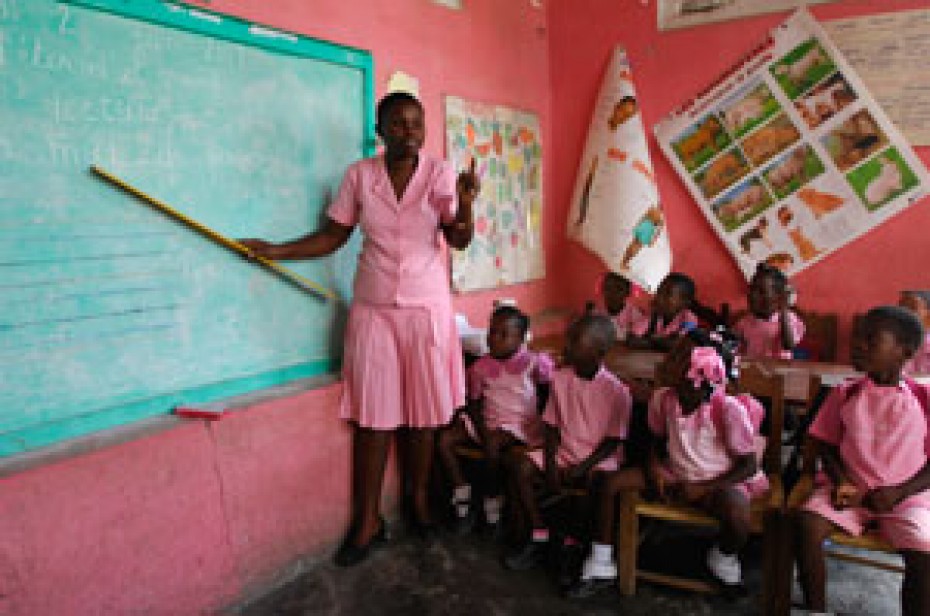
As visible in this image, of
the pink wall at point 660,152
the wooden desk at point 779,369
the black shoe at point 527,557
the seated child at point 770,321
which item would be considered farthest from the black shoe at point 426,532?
the pink wall at point 660,152

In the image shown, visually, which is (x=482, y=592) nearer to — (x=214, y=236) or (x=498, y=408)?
(x=498, y=408)

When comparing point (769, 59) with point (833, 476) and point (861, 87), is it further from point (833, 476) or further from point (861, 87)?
point (833, 476)

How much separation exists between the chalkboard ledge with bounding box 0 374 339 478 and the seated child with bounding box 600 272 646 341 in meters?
1.92

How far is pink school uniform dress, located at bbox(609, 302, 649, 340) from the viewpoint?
360 centimetres

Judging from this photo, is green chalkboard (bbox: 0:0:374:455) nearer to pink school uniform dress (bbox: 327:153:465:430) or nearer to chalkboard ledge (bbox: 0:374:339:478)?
chalkboard ledge (bbox: 0:374:339:478)

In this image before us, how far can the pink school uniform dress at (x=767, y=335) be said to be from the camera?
322cm

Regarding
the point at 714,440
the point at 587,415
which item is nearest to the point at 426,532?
the point at 587,415

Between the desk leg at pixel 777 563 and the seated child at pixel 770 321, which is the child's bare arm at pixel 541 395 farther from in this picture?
the seated child at pixel 770 321

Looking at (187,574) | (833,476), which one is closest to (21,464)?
(187,574)

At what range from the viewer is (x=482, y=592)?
2312mm

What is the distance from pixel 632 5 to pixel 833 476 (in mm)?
3042

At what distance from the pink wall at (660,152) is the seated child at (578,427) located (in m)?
1.74

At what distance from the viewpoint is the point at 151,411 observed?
6.64ft

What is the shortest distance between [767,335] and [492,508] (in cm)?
165
